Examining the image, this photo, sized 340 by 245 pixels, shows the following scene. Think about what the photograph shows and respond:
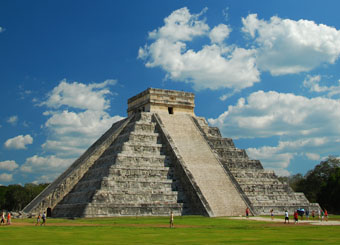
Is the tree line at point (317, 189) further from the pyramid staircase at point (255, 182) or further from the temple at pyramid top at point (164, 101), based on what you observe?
the temple at pyramid top at point (164, 101)

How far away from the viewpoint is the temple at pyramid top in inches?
1373

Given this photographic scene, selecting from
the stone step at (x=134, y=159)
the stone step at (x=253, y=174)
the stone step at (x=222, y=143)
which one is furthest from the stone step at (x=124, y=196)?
the stone step at (x=222, y=143)

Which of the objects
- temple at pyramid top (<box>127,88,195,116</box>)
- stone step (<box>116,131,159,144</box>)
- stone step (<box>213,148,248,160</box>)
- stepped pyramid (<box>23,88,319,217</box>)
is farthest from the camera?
temple at pyramid top (<box>127,88,195,116</box>)

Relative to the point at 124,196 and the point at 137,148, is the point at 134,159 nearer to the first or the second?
the point at 137,148

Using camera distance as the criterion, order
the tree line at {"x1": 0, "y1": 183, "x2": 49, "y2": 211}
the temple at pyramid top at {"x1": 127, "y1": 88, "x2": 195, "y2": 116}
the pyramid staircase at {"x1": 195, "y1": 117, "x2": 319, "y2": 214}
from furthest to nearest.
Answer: the tree line at {"x1": 0, "y1": 183, "x2": 49, "y2": 211}
the temple at pyramid top at {"x1": 127, "y1": 88, "x2": 195, "y2": 116}
the pyramid staircase at {"x1": 195, "y1": 117, "x2": 319, "y2": 214}

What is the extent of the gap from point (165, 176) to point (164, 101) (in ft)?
27.1

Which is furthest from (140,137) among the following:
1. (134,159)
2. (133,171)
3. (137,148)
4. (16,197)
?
(16,197)

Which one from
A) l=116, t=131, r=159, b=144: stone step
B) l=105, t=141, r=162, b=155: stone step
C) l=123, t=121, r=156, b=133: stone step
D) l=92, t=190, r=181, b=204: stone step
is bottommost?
l=92, t=190, r=181, b=204: stone step

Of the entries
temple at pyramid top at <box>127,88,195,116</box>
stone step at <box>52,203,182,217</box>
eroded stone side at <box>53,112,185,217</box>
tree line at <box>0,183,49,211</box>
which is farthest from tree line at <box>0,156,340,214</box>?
stone step at <box>52,203,182,217</box>

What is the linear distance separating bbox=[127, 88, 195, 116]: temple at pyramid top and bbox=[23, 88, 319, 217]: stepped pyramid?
3.2 inches

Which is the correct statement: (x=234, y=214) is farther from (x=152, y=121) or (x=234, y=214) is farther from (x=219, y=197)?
(x=152, y=121)

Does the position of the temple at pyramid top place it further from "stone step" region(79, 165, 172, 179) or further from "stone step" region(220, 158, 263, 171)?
"stone step" region(79, 165, 172, 179)

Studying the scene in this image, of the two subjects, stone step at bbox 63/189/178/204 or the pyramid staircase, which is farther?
the pyramid staircase

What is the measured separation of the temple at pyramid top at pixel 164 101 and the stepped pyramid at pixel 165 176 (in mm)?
81
